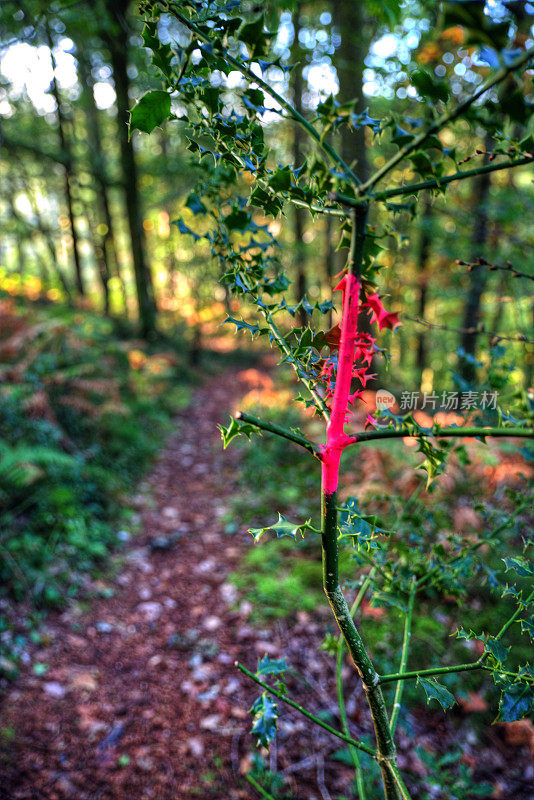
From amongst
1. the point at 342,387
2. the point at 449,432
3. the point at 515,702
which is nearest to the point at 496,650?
the point at 515,702

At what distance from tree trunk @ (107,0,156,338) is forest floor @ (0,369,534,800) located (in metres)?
6.86

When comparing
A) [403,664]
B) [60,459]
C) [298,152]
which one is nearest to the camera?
[403,664]

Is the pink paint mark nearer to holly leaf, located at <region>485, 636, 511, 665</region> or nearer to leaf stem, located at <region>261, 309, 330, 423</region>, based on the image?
leaf stem, located at <region>261, 309, 330, 423</region>

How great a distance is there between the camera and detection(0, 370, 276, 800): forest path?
6.82ft

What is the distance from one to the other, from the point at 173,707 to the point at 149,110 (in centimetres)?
287

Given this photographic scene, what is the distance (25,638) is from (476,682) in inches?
111

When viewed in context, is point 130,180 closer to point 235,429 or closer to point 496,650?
point 235,429

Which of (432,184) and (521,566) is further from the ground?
(432,184)

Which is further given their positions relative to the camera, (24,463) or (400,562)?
(24,463)

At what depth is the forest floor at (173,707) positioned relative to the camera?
2084mm

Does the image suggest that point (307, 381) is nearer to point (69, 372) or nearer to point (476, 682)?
point (476, 682)

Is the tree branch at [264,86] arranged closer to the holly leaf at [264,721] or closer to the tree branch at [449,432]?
the tree branch at [449,432]

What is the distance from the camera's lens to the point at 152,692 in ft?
8.62

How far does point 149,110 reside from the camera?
2.44 feet
